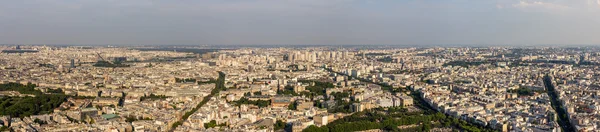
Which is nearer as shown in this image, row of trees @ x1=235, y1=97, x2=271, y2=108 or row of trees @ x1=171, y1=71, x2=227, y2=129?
row of trees @ x1=171, y1=71, x2=227, y2=129

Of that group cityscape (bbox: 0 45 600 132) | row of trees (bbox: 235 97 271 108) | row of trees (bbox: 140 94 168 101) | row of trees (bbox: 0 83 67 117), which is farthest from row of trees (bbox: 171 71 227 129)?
row of trees (bbox: 0 83 67 117)

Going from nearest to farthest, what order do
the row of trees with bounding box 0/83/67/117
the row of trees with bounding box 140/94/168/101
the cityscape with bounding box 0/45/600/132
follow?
the cityscape with bounding box 0/45/600/132 → the row of trees with bounding box 0/83/67/117 → the row of trees with bounding box 140/94/168/101

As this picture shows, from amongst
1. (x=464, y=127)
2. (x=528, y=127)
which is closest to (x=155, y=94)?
(x=464, y=127)

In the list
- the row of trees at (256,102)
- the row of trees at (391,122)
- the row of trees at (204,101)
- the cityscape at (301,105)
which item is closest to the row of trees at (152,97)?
the cityscape at (301,105)

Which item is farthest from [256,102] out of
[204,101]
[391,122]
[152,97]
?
[391,122]

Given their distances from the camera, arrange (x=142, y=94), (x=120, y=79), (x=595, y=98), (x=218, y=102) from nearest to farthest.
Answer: (x=218, y=102), (x=595, y=98), (x=142, y=94), (x=120, y=79)

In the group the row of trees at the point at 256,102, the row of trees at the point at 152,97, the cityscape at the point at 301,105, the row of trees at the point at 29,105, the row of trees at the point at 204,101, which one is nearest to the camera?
the cityscape at the point at 301,105

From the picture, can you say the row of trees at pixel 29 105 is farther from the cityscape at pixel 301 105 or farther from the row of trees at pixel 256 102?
the row of trees at pixel 256 102

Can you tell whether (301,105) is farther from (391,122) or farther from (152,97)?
(152,97)

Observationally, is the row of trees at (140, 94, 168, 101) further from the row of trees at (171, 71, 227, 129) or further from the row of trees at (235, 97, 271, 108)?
the row of trees at (235, 97, 271, 108)

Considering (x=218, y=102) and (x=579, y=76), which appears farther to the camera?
(x=579, y=76)

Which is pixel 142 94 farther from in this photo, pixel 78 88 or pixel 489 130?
pixel 489 130
